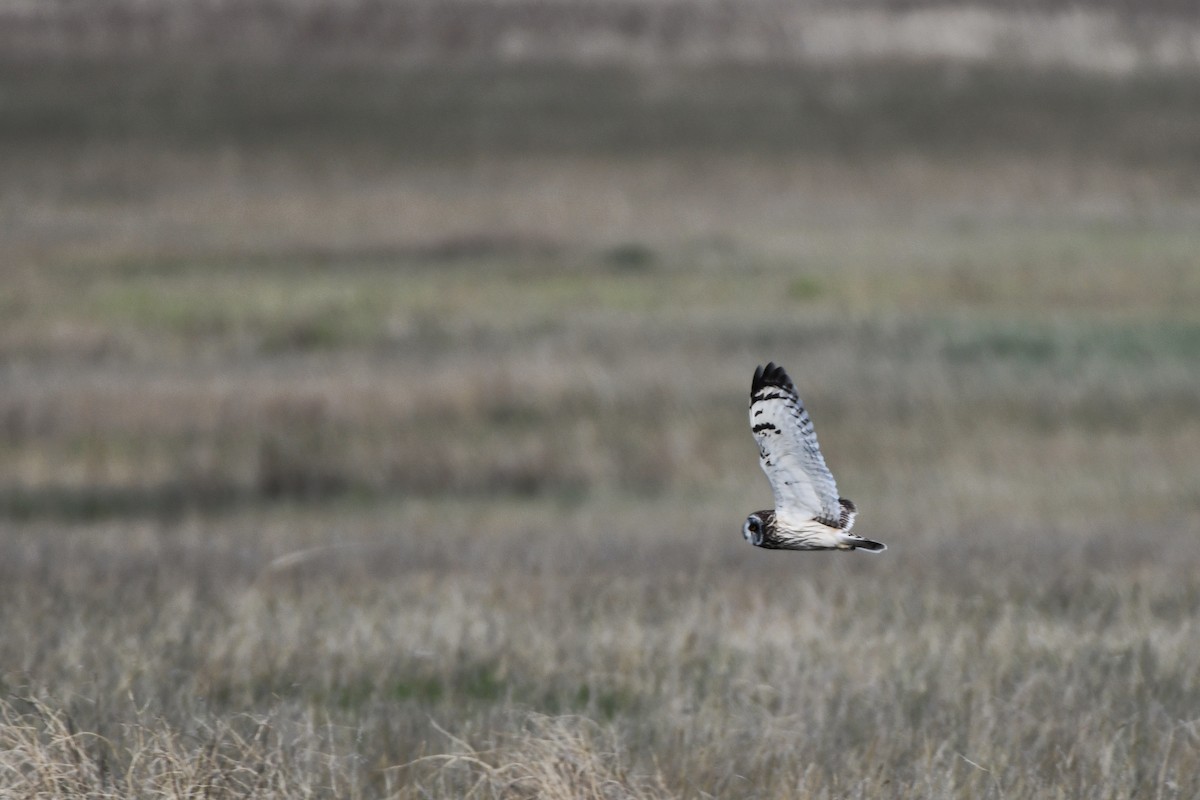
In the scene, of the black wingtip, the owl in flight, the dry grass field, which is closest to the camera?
the owl in flight

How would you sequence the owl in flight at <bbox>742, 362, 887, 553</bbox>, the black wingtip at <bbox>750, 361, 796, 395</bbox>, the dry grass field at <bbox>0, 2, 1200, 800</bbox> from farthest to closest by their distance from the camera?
the dry grass field at <bbox>0, 2, 1200, 800</bbox> < the black wingtip at <bbox>750, 361, 796, 395</bbox> < the owl in flight at <bbox>742, 362, 887, 553</bbox>

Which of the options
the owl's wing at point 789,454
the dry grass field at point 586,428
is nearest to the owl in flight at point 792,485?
the owl's wing at point 789,454

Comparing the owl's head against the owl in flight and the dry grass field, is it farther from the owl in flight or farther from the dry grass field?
the dry grass field

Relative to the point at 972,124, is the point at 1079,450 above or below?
below

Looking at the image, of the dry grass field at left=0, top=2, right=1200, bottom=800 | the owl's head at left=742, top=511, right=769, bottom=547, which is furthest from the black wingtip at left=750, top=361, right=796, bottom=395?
the dry grass field at left=0, top=2, right=1200, bottom=800

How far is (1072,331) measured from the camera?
23.2m

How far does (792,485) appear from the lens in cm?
446

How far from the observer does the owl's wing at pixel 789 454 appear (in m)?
4.35

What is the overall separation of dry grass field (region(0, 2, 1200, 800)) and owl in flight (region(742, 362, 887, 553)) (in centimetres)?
195

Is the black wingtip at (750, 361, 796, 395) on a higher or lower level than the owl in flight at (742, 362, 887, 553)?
higher

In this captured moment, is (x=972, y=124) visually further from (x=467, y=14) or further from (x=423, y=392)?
(x=423, y=392)

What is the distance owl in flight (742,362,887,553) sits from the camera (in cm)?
423

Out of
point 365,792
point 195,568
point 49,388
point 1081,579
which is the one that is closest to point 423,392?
point 49,388

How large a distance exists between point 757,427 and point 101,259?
2731 cm
